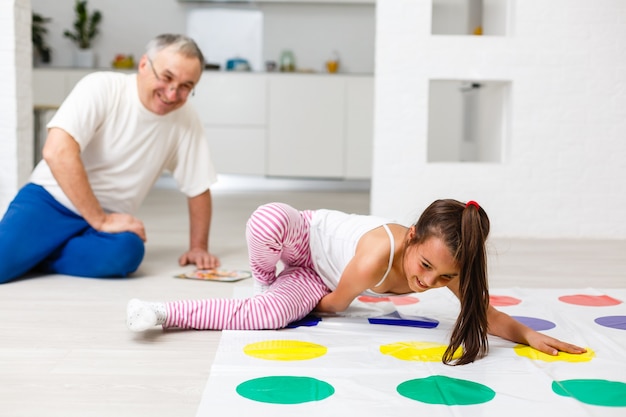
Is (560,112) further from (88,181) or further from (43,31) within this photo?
(43,31)

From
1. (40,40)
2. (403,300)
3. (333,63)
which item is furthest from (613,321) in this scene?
(40,40)

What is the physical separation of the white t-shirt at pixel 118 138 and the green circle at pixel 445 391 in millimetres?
1533

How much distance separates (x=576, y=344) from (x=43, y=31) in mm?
5987

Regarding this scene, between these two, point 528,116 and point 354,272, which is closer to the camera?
point 354,272

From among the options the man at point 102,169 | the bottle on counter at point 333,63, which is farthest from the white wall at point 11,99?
the bottle on counter at point 333,63

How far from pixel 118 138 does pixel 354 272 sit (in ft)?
4.10

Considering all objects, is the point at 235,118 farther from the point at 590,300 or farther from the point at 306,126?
the point at 590,300

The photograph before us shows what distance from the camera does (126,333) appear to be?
6.33 feet

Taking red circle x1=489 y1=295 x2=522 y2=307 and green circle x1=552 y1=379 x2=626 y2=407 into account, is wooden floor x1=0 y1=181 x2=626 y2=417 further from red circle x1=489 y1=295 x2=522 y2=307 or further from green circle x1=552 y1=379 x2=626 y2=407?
Result: green circle x1=552 y1=379 x2=626 y2=407

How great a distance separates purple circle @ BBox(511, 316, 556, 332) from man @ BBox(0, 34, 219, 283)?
1224mm

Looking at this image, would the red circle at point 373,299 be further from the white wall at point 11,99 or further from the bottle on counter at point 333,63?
the bottle on counter at point 333,63

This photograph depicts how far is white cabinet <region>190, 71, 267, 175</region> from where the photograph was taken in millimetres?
6352

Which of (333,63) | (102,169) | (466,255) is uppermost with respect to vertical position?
(333,63)

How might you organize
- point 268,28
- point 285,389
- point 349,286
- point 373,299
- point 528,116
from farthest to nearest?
point 268,28 → point 528,116 → point 373,299 → point 349,286 → point 285,389
